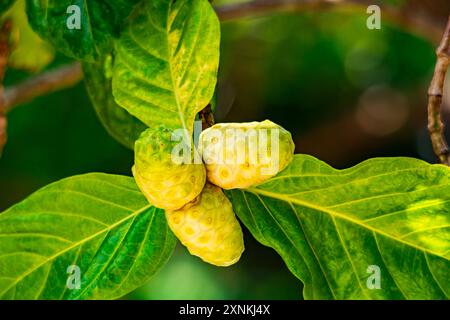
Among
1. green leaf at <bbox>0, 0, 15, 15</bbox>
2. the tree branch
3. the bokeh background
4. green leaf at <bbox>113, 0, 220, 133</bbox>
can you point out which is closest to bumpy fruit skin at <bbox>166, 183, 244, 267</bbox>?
green leaf at <bbox>113, 0, 220, 133</bbox>

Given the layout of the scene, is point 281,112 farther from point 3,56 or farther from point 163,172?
point 163,172

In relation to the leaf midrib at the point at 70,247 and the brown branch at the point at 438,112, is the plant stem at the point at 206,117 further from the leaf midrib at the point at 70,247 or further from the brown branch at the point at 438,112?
the brown branch at the point at 438,112

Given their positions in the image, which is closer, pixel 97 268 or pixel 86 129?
pixel 97 268

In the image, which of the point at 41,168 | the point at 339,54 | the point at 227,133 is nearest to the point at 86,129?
the point at 41,168

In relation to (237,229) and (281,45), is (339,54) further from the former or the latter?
(237,229)

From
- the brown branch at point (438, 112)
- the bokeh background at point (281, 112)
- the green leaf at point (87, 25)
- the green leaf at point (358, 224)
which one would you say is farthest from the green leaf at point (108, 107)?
the bokeh background at point (281, 112)

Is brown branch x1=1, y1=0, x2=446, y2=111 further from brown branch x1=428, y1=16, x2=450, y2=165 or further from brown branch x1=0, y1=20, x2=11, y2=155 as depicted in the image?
brown branch x1=428, y1=16, x2=450, y2=165

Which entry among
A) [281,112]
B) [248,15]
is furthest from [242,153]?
[281,112]

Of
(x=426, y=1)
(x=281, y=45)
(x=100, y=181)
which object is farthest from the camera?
(x=281, y=45)
